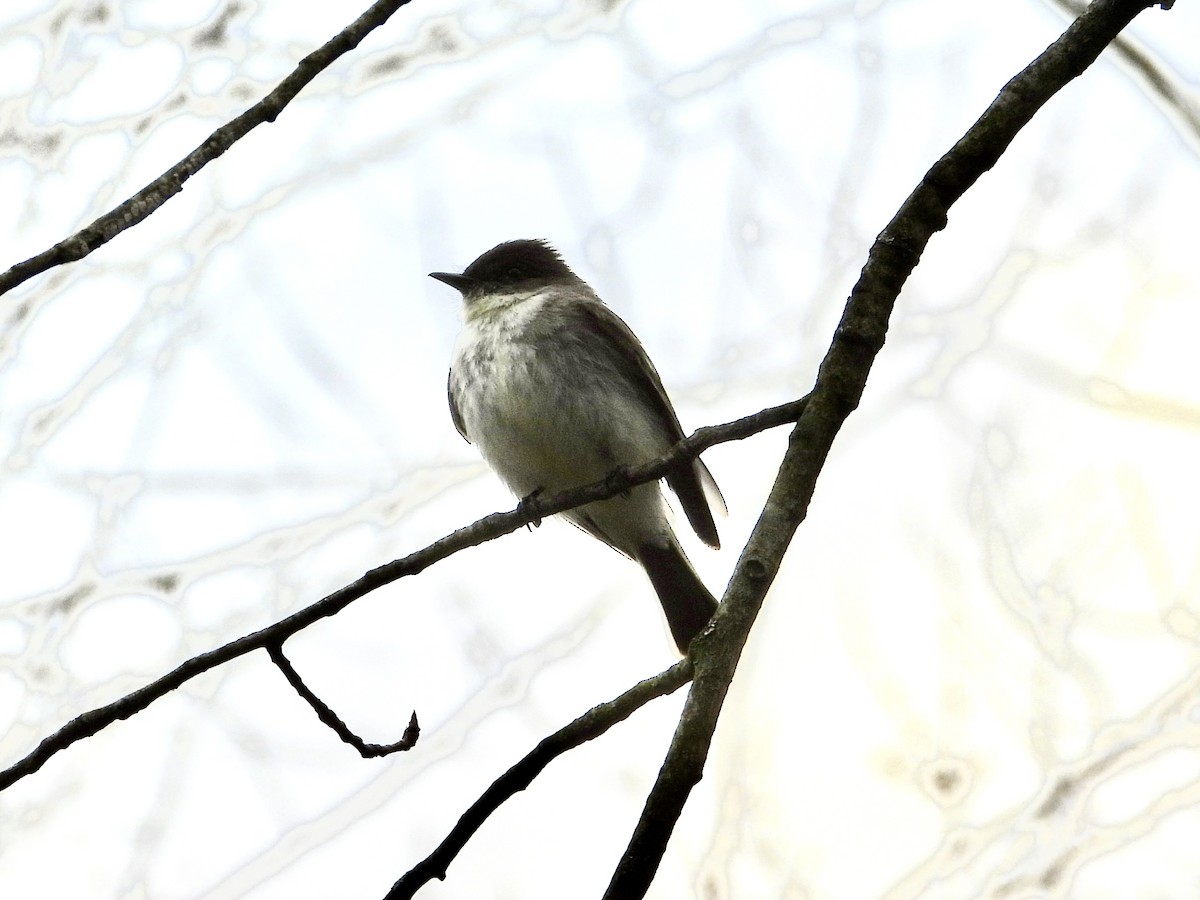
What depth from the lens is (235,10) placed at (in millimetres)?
5871

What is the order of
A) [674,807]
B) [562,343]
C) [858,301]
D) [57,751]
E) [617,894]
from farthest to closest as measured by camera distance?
[562,343] → [858,301] → [57,751] → [674,807] → [617,894]

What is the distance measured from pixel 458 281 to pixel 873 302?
3.51m

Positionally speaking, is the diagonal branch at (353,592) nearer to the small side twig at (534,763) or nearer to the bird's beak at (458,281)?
the small side twig at (534,763)

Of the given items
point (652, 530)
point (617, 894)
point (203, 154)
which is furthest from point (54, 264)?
point (652, 530)

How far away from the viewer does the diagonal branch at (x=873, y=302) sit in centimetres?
287

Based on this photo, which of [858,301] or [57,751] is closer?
[57,751]

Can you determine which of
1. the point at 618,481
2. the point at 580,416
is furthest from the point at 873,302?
the point at 580,416

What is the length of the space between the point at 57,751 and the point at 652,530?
11.0 ft

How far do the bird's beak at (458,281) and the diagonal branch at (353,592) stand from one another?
9.31ft

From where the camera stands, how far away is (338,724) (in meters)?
3.59

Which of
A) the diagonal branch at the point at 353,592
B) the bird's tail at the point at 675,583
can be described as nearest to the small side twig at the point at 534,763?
the diagonal branch at the point at 353,592

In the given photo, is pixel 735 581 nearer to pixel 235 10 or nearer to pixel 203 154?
pixel 203 154

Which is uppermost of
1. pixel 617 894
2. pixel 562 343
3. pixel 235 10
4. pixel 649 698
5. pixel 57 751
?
pixel 235 10

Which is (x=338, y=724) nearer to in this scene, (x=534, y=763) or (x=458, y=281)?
(x=534, y=763)
